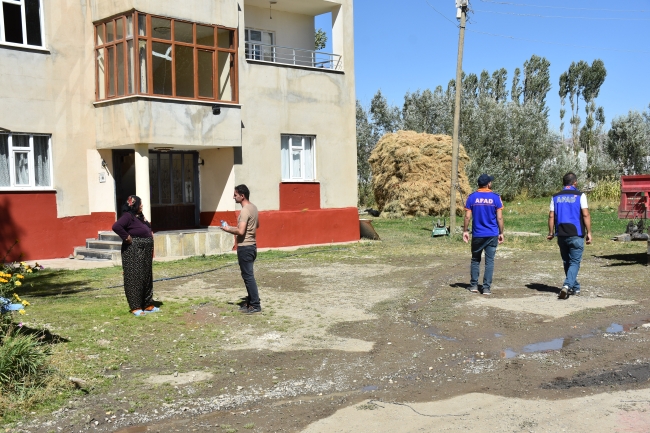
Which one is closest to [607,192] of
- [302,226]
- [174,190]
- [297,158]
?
[297,158]

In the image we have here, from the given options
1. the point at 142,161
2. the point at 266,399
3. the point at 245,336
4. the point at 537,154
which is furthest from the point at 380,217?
the point at 266,399

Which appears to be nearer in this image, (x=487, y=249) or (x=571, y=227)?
(x=571, y=227)

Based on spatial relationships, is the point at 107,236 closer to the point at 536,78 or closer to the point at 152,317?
the point at 152,317

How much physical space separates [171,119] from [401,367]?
40.4 feet

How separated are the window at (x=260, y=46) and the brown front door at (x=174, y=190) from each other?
376 centimetres

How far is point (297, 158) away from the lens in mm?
20953

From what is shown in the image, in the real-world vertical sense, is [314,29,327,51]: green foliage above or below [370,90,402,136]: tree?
above

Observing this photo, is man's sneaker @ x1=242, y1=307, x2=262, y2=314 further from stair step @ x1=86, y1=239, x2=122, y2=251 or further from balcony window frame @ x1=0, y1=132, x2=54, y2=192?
balcony window frame @ x1=0, y1=132, x2=54, y2=192

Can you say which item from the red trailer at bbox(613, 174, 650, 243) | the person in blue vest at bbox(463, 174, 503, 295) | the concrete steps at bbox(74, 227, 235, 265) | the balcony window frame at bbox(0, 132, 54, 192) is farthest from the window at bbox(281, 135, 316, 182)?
the person in blue vest at bbox(463, 174, 503, 295)

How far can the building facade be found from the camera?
1695cm

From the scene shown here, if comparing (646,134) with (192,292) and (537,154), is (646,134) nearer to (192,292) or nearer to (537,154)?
(537,154)

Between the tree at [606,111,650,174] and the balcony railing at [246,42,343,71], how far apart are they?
28650mm

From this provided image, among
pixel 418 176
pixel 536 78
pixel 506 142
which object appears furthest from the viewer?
pixel 536 78

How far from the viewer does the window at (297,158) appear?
20.6m
